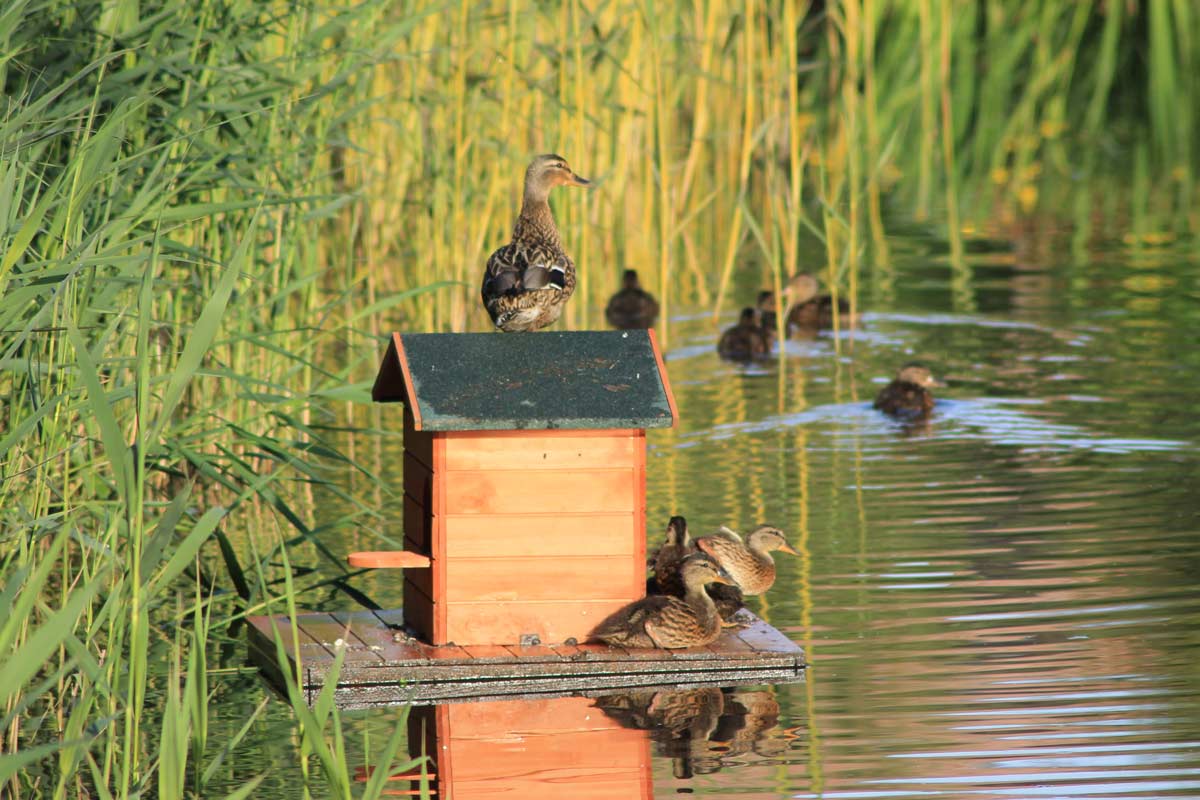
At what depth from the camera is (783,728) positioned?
6.53 metres

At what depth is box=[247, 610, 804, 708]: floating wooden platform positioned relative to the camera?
702cm

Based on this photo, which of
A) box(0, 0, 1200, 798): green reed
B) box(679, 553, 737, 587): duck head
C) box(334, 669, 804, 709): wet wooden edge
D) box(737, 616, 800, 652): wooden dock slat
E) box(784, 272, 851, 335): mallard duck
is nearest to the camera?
box(0, 0, 1200, 798): green reed

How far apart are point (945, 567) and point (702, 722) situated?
227 centimetres

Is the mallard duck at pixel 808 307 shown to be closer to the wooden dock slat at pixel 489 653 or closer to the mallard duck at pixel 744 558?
the mallard duck at pixel 744 558

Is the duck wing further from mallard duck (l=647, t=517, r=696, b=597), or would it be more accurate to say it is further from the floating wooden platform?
the floating wooden platform

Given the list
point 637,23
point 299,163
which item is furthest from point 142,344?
point 637,23

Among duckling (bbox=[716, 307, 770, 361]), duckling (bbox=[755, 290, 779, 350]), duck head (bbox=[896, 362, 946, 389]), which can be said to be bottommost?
duck head (bbox=[896, 362, 946, 389])

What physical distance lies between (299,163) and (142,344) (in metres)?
4.67

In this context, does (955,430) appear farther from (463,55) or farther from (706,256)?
(706,256)

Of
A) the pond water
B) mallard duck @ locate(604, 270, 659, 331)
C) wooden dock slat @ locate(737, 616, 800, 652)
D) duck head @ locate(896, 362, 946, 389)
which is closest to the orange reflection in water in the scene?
the pond water

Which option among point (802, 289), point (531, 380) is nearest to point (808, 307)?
point (802, 289)

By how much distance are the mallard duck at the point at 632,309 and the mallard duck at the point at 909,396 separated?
3289 mm


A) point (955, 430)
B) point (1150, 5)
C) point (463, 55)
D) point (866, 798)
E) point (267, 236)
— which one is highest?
point (1150, 5)

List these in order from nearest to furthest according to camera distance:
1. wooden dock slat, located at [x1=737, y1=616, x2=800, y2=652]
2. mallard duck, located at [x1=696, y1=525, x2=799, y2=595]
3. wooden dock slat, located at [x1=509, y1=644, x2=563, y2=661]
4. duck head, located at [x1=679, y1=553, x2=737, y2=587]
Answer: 1. wooden dock slat, located at [x1=509, y1=644, x2=563, y2=661]
2. wooden dock slat, located at [x1=737, y1=616, x2=800, y2=652]
3. duck head, located at [x1=679, y1=553, x2=737, y2=587]
4. mallard duck, located at [x1=696, y1=525, x2=799, y2=595]
